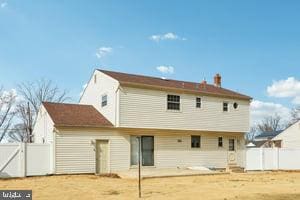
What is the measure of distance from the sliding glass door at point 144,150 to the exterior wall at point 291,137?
24037mm

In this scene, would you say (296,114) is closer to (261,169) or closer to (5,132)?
(261,169)

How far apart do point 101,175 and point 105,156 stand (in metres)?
1.69

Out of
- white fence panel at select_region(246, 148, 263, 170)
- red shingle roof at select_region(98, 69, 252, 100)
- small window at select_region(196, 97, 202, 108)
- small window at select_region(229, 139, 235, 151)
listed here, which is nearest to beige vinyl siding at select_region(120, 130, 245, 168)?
small window at select_region(229, 139, 235, 151)

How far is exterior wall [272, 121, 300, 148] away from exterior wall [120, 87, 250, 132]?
15640 millimetres

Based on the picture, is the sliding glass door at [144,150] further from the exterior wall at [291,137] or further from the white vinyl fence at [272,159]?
the exterior wall at [291,137]

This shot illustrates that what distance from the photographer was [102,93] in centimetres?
2794

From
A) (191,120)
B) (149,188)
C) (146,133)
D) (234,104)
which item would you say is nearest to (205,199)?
(149,188)

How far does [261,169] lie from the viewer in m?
31.6

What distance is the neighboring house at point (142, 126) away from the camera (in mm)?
24266

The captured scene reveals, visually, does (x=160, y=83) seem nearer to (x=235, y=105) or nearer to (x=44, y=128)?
(x=235, y=105)

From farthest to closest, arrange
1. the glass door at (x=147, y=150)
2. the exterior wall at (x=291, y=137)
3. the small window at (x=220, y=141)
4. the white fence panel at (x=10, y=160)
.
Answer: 1. the exterior wall at (x=291, y=137)
2. the small window at (x=220, y=141)
3. the glass door at (x=147, y=150)
4. the white fence panel at (x=10, y=160)

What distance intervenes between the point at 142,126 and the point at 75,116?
14.6 ft

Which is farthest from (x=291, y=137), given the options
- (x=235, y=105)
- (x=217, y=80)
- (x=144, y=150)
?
(x=144, y=150)

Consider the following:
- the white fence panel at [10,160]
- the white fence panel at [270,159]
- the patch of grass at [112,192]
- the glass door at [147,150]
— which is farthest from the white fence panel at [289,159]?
the white fence panel at [10,160]
